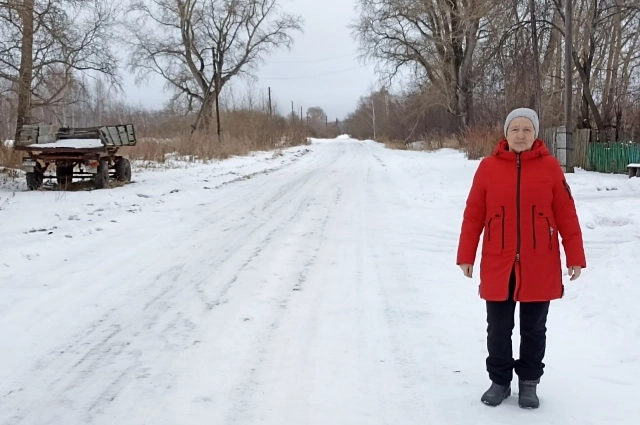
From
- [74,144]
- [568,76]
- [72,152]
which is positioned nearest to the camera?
[72,152]

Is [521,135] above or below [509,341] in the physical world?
above

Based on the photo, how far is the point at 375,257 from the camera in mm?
6668

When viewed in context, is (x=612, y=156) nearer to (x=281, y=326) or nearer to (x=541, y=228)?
(x=281, y=326)

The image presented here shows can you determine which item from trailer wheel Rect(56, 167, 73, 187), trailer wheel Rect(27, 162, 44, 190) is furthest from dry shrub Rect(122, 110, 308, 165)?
trailer wheel Rect(27, 162, 44, 190)

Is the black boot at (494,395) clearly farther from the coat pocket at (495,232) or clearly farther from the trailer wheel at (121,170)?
the trailer wheel at (121,170)

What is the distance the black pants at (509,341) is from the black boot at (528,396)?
0.03 meters

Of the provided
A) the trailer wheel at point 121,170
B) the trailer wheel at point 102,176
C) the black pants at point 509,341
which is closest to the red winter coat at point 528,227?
the black pants at point 509,341

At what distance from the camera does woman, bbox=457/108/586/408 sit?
3023 mm

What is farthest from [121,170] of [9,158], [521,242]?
[521,242]

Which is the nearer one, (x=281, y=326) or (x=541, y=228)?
(x=541, y=228)

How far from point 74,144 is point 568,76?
41.8 feet

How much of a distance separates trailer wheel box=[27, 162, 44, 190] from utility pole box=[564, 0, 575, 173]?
13440 millimetres

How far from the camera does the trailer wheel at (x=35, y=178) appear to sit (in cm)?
1278

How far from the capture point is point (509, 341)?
10.4 ft
